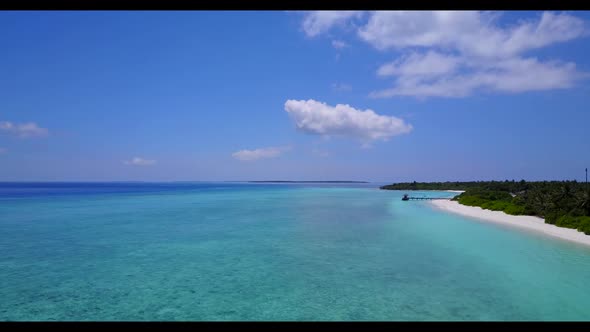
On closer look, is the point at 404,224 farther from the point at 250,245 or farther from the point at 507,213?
the point at 250,245

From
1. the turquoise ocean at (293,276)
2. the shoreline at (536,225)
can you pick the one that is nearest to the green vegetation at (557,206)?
the shoreline at (536,225)

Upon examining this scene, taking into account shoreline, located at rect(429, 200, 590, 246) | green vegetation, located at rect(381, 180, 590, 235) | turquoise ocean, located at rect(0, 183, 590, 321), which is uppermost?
green vegetation, located at rect(381, 180, 590, 235)

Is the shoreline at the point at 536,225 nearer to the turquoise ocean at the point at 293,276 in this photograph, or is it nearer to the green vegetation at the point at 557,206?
the green vegetation at the point at 557,206

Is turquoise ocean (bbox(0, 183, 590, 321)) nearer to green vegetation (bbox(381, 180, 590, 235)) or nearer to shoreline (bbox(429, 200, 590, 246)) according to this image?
shoreline (bbox(429, 200, 590, 246))

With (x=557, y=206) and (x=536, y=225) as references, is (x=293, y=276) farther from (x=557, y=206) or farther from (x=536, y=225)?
(x=557, y=206)

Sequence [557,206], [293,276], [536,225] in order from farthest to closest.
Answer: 1. [557,206]
2. [536,225]
3. [293,276]

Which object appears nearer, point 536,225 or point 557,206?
point 536,225

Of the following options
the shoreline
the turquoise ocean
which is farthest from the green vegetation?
the turquoise ocean

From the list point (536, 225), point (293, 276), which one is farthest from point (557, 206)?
point (293, 276)
